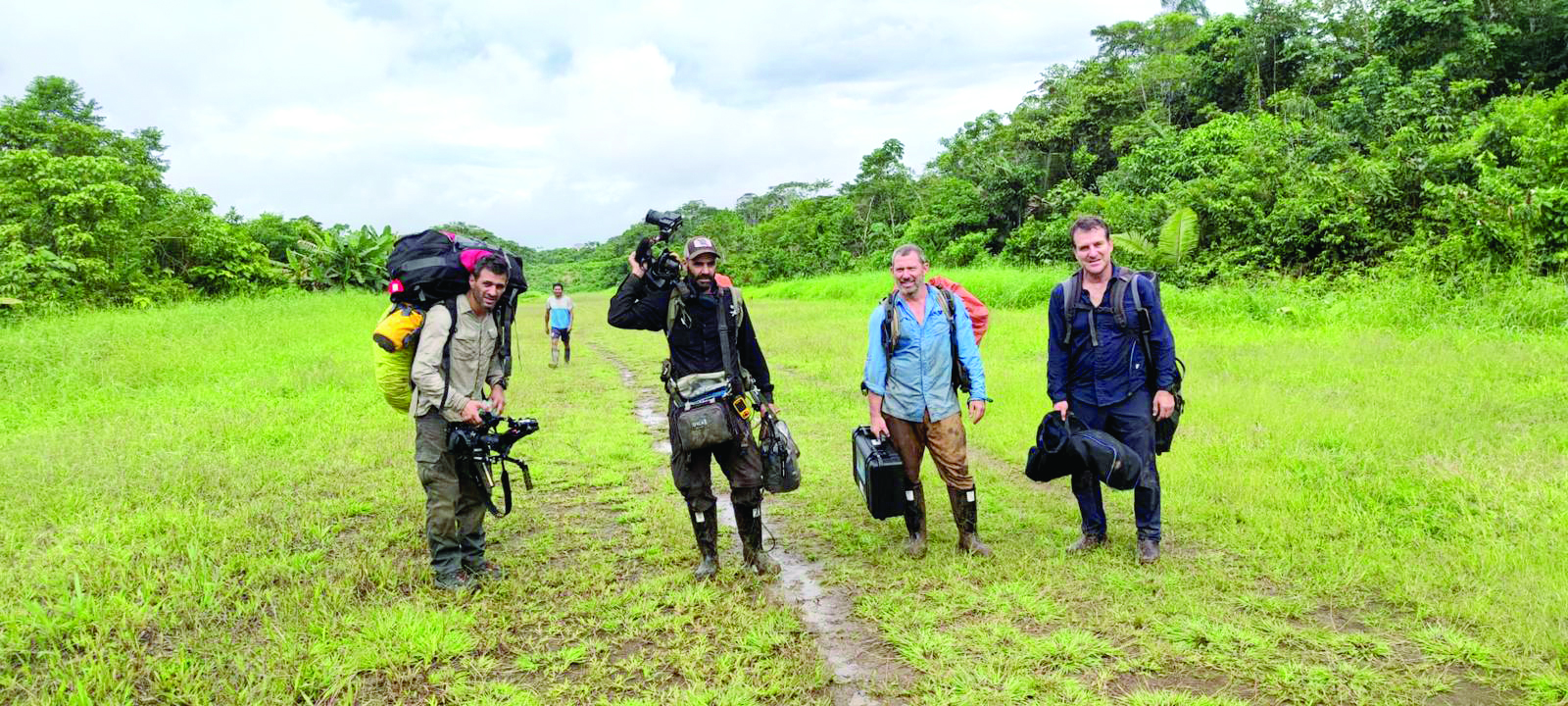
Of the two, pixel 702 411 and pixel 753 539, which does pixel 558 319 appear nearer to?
pixel 753 539

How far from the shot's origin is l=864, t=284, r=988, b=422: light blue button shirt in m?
4.44

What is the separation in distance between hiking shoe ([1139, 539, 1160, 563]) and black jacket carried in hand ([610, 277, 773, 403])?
2.36 meters

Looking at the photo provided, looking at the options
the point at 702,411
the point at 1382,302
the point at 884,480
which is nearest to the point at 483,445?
the point at 702,411

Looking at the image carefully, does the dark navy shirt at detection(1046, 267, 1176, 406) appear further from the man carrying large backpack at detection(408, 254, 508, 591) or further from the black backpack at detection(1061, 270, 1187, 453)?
the man carrying large backpack at detection(408, 254, 508, 591)

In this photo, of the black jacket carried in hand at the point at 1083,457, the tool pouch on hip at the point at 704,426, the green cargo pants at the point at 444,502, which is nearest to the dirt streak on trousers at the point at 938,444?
the black jacket carried in hand at the point at 1083,457

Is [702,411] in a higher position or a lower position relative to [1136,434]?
higher

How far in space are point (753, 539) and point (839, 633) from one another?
0.93 metres

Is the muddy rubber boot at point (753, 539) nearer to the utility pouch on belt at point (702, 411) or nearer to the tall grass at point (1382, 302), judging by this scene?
the utility pouch on belt at point (702, 411)

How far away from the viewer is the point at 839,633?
12.3 feet

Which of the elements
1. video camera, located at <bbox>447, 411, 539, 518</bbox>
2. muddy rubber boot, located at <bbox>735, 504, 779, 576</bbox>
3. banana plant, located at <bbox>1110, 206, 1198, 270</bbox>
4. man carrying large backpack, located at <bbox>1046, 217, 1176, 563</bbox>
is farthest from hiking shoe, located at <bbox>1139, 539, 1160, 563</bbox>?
banana plant, located at <bbox>1110, 206, 1198, 270</bbox>

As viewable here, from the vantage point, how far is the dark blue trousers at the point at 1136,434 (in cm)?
430

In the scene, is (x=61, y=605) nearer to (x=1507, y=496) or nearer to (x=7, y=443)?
(x=7, y=443)

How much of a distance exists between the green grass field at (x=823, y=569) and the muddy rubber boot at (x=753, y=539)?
0.42 ft

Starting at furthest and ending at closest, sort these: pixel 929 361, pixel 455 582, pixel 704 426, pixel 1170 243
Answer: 1. pixel 1170 243
2. pixel 929 361
3. pixel 455 582
4. pixel 704 426
